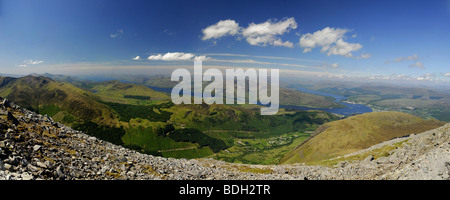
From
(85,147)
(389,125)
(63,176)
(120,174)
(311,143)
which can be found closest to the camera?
(63,176)

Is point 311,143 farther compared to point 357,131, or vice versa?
point 357,131

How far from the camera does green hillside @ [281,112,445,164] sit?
110375mm

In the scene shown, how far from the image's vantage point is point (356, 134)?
12812cm

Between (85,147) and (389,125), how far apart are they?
207m

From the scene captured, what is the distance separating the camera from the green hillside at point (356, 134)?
110375mm

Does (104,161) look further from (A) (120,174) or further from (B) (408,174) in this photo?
(B) (408,174)

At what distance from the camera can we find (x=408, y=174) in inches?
681
